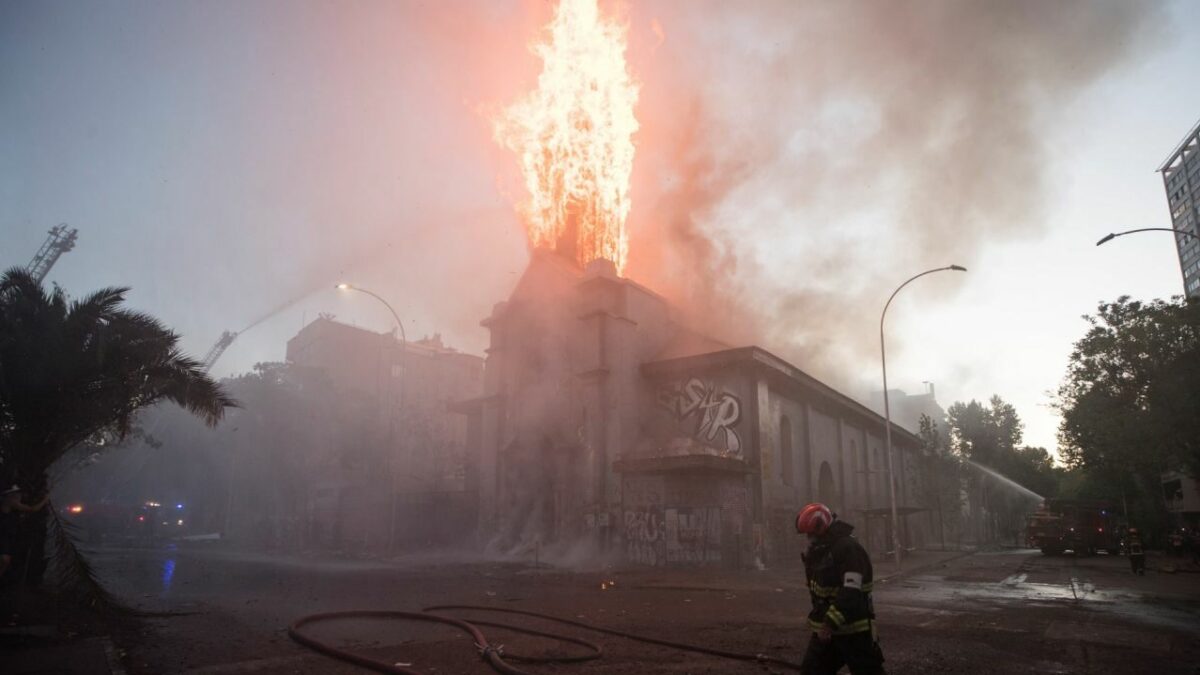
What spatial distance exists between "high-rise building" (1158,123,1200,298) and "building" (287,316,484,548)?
74.5 metres

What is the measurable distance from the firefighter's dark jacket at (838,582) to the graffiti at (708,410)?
2207cm

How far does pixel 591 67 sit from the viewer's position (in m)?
30.9

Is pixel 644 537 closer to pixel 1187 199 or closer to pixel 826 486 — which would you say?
pixel 826 486

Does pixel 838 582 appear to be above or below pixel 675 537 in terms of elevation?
above

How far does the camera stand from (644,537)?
26.8m

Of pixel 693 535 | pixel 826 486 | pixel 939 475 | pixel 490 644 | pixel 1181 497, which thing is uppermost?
pixel 939 475

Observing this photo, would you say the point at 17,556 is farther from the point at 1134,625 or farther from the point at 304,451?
the point at 304,451

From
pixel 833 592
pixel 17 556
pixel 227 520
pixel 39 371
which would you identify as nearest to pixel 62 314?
pixel 39 371

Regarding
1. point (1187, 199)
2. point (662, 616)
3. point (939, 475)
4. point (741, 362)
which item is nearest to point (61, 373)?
point (662, 616)

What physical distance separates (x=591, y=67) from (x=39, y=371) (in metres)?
24.3

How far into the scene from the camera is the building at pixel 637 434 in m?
26.5

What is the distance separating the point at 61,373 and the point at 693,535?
20320 mm

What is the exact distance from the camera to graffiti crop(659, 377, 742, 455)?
2819cm

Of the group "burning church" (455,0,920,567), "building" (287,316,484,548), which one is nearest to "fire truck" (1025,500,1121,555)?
"burning church" (455,0,920,567)
